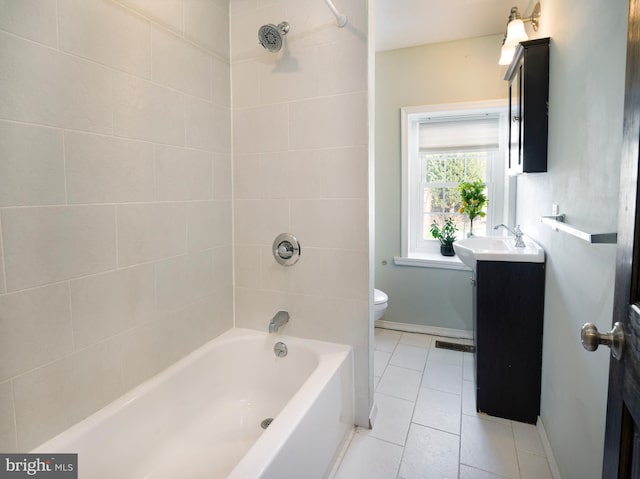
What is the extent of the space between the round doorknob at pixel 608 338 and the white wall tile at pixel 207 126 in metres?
1.67

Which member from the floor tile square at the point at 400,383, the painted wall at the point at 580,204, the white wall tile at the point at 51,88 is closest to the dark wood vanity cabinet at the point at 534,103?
the painted wall at the point at 580,204

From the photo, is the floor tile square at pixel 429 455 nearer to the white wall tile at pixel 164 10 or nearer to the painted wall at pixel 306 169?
the painted wall at pixel 306 169

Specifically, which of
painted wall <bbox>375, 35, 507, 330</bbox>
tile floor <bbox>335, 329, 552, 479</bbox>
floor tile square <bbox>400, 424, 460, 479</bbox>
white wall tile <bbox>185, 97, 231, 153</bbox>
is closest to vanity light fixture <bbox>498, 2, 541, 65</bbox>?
painted wall <bbox>375, 35, 507, 330</bbox>

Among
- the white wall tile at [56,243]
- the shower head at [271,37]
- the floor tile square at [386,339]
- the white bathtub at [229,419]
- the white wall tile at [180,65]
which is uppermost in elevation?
the shower head at [271,37]

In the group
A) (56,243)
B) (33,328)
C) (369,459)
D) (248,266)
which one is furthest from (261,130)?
(369,459)

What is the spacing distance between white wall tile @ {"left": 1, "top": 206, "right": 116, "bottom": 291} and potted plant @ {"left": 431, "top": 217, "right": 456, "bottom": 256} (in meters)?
2.79

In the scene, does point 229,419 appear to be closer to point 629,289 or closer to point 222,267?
point 222,267

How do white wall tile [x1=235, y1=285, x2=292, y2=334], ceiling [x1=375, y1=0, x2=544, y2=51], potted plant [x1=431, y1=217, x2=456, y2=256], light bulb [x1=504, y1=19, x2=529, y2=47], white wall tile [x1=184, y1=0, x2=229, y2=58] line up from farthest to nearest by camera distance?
potted plant [x1=431, y1=217, x2=456, y2=256] → ceiling [x1=375, y1=0, x2=544, y2=51] → light bulb [x1=504, y1=19, x2=529, y2=47] → white wall tile [x1=235, y1=285, x2=292, y2=334] → white wall tile [x1=184, y1=0, x2=229, y2=58]

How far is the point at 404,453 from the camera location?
1731 mm

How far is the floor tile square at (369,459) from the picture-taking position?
1.60 metres

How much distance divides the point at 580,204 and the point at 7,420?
2066mm

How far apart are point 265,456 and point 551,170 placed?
5.98 feet

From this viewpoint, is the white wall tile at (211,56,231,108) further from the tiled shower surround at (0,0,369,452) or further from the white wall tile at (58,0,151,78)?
the white wall tile at (58,0,151,78)

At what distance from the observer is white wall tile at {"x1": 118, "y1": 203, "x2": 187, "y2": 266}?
1382 mm
